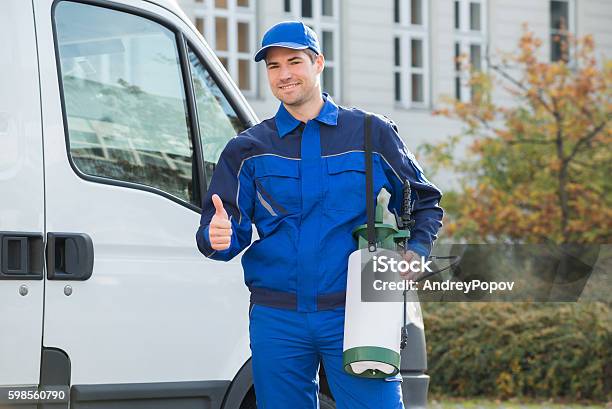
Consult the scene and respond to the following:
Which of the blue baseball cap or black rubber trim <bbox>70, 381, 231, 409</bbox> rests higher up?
the blue baseball cap

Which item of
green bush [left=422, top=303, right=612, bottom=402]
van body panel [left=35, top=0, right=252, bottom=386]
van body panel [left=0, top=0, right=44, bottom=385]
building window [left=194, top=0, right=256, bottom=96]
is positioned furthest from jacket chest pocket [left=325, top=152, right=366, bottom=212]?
building window [left=194, top=0, right=256, bottom=96]

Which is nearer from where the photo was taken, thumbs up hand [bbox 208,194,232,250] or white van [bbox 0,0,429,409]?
thumbs up hand [bbox 208,194,232,250]

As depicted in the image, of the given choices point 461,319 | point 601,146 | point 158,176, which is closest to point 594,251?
point 601,146

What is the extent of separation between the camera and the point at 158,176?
512 cm

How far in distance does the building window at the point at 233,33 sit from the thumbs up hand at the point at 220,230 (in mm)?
19219

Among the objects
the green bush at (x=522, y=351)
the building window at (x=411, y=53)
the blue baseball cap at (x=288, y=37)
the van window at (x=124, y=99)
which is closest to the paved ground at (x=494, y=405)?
the green bush at (x=522, y=351)

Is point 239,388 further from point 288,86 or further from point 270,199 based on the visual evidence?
point 288,86

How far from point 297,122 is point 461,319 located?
317 inches

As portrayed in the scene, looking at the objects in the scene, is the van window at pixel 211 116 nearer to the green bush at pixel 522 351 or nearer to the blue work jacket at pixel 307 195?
the blue work jacket at pixel 307 195

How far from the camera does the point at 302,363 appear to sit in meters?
4.29

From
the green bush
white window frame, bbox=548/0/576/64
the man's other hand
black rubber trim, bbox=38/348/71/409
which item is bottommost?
the green bush

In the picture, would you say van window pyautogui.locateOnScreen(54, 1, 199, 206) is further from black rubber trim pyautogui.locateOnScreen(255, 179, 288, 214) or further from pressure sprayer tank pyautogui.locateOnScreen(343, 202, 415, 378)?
pressure sprayer tank pyautogui.locateOnScreen(343, 202, 415, 378)

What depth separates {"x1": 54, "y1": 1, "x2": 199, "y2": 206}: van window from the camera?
16.1 feet

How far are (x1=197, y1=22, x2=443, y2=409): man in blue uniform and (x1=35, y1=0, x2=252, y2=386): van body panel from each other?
1.94ft
